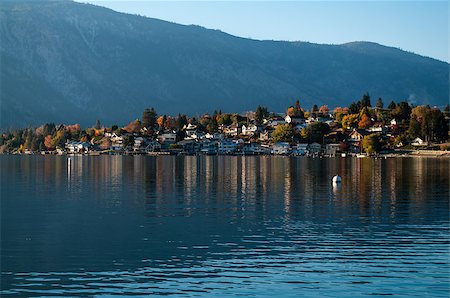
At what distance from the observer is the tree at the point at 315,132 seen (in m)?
164

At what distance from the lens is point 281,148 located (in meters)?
161

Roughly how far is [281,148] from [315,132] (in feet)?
30.6

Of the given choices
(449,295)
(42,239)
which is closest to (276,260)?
(449,295)

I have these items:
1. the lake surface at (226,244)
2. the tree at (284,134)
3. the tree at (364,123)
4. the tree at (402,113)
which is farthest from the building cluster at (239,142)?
the lake surface at (226,244)

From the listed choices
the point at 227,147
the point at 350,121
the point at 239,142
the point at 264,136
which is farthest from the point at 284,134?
the point at 350,121

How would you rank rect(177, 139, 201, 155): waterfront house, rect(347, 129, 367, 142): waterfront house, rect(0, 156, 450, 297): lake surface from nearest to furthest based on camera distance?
rect(0, 156, 450, 297): lake surface < rect(347, 129, 367, 142): waterfront house < rect(177, 139, 201, 155): waterfront house

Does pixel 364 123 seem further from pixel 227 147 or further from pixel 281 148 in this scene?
pixel 227 147

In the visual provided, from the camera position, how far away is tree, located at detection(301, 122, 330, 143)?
16375cm

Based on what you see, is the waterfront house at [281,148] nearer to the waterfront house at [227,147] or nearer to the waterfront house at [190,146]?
the waterfront house at [227,147]

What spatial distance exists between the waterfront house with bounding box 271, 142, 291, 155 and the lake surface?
114m

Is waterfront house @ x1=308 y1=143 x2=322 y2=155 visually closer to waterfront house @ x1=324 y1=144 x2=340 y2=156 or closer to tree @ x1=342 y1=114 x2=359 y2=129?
waterfront house @ x1=324 y1=144 x2=340 y2=156

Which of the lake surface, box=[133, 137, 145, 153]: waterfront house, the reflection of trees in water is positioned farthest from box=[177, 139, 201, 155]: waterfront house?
the lake surface

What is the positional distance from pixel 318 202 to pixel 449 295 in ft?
72.9

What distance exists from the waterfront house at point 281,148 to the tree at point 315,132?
18.2 feet
